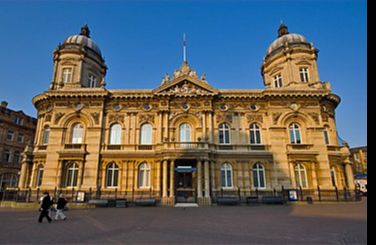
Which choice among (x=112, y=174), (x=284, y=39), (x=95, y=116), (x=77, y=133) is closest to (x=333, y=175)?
(x=284, y=39)

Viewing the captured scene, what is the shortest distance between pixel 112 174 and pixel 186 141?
9.12 m

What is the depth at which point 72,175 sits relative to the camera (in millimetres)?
25203

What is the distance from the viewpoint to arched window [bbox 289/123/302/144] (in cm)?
2667

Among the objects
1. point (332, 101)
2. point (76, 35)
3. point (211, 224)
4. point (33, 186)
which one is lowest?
point (211, 224)

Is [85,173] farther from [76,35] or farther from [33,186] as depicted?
[76,35]

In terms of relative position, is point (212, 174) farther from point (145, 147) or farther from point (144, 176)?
point (145, 147)

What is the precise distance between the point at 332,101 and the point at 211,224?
25.4m

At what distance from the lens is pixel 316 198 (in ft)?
78.6

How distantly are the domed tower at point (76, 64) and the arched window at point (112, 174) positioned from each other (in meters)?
10.9

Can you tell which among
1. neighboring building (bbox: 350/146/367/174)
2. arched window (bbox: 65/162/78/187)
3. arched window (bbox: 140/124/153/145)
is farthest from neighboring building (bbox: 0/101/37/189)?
neighboring building (bbox: 350/146/367/174)

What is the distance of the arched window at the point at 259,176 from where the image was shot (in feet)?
82.9

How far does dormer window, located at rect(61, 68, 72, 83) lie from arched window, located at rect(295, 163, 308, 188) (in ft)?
102

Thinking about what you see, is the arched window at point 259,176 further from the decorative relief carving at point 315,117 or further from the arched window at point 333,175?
the decorative relief carving at point 315,117

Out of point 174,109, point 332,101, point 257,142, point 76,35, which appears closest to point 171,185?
point 174,109
